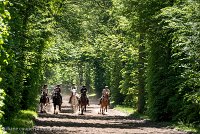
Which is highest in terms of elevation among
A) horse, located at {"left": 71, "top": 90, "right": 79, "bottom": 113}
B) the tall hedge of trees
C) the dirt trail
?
the tall hedge of trees

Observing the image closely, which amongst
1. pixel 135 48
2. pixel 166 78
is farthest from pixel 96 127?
pixel 135 48

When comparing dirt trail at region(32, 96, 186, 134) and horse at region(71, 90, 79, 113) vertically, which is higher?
horse at region(71, 90, 79, 113)

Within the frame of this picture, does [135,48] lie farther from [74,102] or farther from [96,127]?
[96,127]

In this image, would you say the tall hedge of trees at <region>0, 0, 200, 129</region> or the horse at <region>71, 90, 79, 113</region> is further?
the horse at <region>71, 90, 79, 113</region>

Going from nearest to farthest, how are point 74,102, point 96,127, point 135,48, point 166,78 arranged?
point 96,127 → point 166,78 → point 135,48 → point 74,102

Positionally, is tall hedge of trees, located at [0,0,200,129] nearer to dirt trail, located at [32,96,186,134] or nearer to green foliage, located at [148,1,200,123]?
green foliage, located at [148,1,200,123]

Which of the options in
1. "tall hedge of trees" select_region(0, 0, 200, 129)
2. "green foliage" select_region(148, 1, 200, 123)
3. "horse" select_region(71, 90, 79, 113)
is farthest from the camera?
"horse" select_region(71, 90, 79, 113)

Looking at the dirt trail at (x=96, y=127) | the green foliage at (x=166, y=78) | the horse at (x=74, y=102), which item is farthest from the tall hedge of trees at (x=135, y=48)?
the horse at (x=74, y=102)

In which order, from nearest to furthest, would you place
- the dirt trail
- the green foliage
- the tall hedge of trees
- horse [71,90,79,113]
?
the tall hedge of trees → the dirt trail → the green foliage → horse [71,90,79,113]

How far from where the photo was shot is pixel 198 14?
18.4 metres

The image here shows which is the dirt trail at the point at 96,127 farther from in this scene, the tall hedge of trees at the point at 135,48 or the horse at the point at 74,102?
the horse at the point at 74,102

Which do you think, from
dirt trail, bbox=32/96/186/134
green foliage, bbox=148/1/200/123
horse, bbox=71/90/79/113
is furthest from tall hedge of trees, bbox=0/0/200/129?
horse, bbox=71/90/79/113

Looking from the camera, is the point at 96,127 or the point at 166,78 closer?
the point at 96,127

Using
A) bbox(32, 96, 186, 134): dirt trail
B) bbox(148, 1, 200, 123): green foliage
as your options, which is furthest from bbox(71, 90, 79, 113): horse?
bbox(148, 1, 200, 123): green foliage
